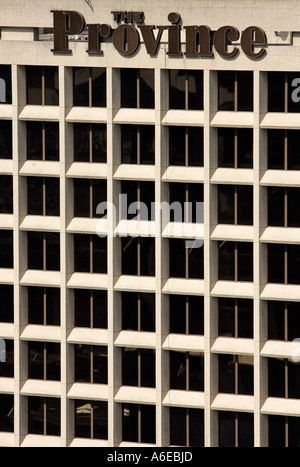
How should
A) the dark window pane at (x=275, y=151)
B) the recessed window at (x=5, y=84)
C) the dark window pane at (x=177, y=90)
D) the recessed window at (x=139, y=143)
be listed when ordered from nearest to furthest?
the dark window pane at (x=275, y=151), the dark window pane at (x=177, y=90), the recessed window at (x=139, y=143), the recessed window at (x=5, y=84)

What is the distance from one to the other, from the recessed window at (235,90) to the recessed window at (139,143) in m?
4.29

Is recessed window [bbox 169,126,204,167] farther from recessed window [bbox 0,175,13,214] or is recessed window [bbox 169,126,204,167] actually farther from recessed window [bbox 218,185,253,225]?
recessed window [bbox 0,175,13,214]

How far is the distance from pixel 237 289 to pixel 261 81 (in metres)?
11.3

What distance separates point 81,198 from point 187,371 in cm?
1115

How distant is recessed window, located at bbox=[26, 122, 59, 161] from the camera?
294 feet

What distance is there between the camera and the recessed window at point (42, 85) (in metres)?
89.1

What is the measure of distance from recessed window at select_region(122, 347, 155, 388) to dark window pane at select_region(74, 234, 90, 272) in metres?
5.11

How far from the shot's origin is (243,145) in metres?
87.0

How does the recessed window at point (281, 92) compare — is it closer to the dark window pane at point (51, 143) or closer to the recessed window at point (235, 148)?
the recessed window at point (235, 148)

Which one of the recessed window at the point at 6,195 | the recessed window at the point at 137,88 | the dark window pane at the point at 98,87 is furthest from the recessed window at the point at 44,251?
the recessed window at the point at 137,88

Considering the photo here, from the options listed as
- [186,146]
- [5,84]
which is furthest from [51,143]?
[186,146]

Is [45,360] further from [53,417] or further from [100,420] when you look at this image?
[100,420]

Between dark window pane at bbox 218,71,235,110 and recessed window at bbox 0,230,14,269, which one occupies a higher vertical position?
dark window pane at bbox 218,71,235,110

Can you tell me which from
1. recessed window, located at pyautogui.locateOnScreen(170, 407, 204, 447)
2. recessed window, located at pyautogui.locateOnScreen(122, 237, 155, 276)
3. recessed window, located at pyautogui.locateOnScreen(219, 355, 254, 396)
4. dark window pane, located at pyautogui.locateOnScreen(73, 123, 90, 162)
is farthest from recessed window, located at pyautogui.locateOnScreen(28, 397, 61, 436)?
dark window pane, located at pyautogui.locateOnScreen(73, 123, 90, 162)
